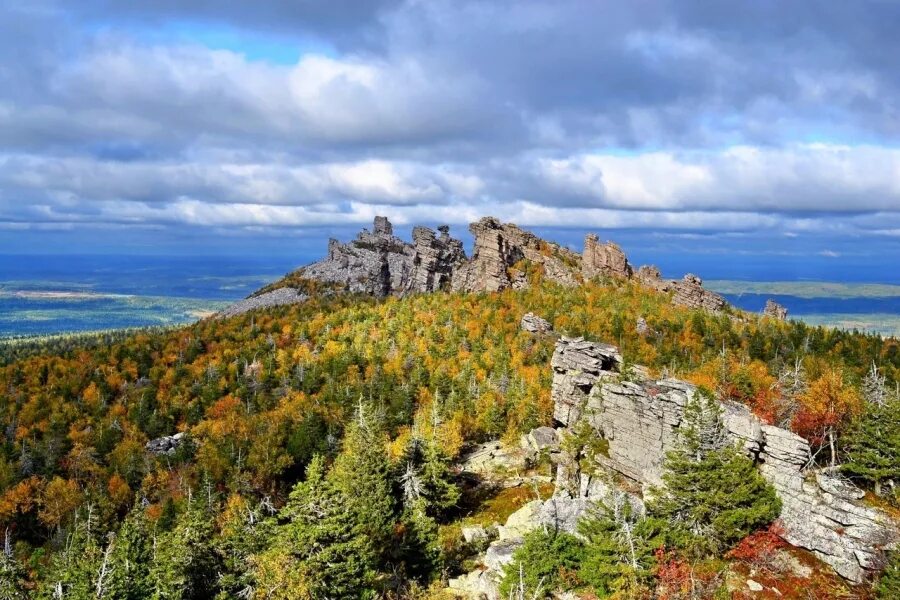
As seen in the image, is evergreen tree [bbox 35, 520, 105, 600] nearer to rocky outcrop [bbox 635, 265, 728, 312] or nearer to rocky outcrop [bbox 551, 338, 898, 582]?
rocky outcrop [bbox 551, 338, 898, 582]

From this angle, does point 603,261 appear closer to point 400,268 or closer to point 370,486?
point 400,268

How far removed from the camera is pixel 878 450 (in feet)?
138

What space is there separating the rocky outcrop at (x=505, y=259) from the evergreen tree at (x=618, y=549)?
419 ft

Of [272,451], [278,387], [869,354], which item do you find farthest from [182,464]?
[869,354]

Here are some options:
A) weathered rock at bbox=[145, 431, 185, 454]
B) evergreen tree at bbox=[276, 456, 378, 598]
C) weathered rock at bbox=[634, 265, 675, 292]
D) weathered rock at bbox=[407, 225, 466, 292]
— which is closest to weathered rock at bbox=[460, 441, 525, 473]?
evergreen tree at bbox=[276, 456, 378, 598]

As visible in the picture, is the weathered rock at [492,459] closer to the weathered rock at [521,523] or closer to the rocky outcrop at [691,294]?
the weathered rock at [521,523]

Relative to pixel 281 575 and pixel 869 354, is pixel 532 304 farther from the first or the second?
pixel 281 575

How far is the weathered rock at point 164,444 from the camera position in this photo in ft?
311

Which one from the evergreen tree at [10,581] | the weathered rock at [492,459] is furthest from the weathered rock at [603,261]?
the evergreen tree at [10,581]

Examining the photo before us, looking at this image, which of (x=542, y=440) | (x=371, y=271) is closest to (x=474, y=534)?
(x=542, y=440)

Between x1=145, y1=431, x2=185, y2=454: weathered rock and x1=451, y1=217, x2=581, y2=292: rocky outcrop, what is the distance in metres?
90.0

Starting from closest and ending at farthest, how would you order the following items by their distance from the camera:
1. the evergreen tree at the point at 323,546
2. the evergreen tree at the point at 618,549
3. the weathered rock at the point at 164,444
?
1. the evergreen tree at the point at 618,549
2. the evergreen tree at the point at 323,546
3. the weathered rock at the point at 164,444

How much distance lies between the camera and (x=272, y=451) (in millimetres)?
80250

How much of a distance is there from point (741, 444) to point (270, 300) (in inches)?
6466
